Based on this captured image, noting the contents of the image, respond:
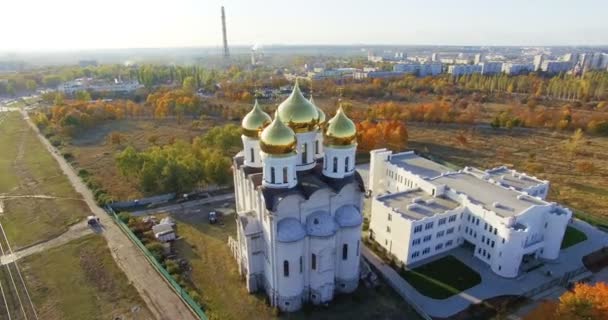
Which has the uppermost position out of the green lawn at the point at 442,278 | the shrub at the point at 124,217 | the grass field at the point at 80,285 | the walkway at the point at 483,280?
the shrub at the point at 124,217

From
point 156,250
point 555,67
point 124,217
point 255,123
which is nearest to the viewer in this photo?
point 255,123

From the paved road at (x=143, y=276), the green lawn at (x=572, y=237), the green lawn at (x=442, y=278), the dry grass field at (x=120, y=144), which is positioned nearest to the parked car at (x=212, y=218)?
the paved road at (x=143, y=276)

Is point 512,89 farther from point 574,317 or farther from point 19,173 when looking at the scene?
point 19,173

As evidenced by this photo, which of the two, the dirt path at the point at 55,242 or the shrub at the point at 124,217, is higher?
the shrub at the point at 124,217

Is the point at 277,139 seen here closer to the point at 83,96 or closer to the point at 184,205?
the point at 184,205

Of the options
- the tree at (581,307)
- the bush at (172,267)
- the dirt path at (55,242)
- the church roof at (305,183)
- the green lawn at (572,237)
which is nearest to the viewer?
the tree at (581,307)

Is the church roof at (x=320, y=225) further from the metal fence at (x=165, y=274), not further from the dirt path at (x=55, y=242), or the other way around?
the dirt path at (x=55, y=242)

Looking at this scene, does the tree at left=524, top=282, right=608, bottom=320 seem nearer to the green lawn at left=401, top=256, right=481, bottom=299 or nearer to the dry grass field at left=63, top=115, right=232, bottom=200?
the green lawn at left=401, top=256, right=481, bottom=299

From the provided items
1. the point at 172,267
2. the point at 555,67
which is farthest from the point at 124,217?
the point at 555,67
